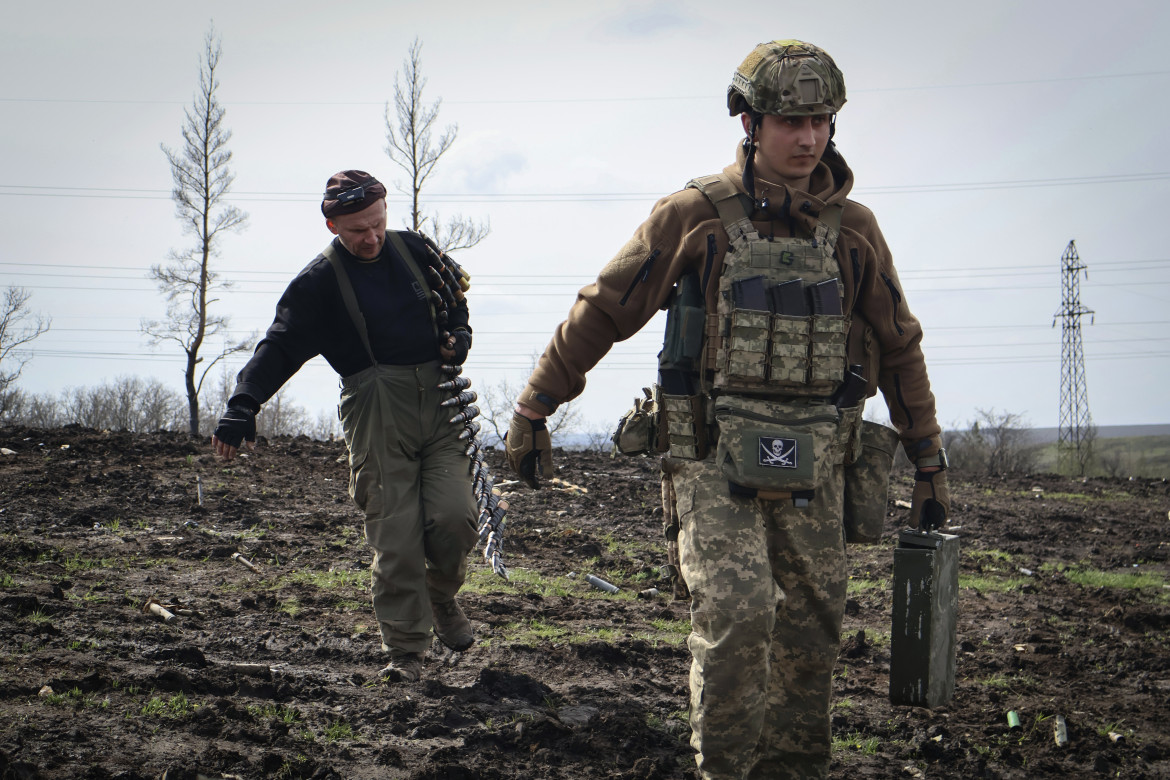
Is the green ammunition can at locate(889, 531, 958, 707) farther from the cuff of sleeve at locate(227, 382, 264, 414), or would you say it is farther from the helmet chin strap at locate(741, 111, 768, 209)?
the cuff of sleeve at locate(227, 382, 264, 414)

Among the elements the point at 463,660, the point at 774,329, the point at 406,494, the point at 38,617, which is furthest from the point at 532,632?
the point at 774,329

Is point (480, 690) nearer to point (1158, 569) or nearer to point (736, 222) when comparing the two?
point (736, 222)

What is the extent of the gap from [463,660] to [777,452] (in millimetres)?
2557

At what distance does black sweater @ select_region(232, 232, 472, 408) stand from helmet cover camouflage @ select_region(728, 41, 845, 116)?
211 centimetres

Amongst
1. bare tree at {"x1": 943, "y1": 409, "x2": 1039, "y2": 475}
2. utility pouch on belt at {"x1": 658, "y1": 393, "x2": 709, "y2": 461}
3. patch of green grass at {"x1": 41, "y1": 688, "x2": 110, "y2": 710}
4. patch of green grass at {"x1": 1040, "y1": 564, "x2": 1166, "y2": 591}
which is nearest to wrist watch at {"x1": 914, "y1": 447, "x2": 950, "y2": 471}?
utility pouch on belt at {"x1": 658, "y1": 393, "x2": 709, "y2": 461}

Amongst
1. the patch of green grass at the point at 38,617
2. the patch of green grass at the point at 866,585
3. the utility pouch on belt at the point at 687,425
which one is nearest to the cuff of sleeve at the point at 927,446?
the utility pouch on belt at the point at 687,425

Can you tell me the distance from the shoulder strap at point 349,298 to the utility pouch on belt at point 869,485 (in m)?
2.41

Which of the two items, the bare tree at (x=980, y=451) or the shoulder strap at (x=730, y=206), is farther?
the bare tree at (x=980, y=451)

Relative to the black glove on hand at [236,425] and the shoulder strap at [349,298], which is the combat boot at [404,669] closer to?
the black glove on hand at [236,425]

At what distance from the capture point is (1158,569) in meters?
9.45

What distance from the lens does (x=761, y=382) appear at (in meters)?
3.22

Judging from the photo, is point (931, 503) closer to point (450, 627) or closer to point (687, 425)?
point (687, 425)

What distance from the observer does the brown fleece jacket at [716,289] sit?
3.32m

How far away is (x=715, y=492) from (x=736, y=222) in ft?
3.04
